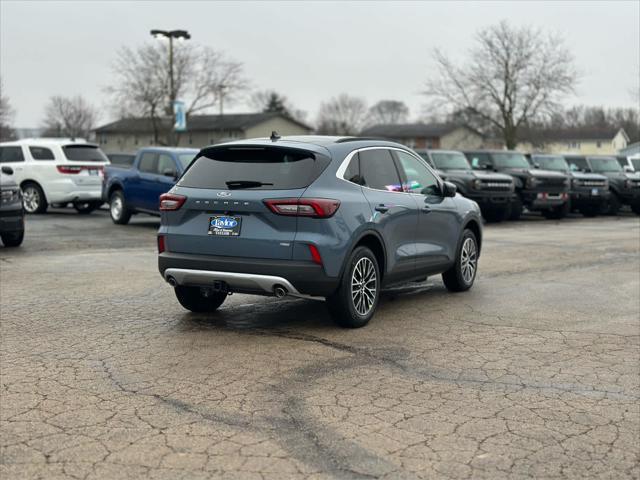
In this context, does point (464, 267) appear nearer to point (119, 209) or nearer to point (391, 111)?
point (119, 209)

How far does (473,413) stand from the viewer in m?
5.18

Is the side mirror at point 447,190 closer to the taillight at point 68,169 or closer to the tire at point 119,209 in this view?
the tire at point 119,209

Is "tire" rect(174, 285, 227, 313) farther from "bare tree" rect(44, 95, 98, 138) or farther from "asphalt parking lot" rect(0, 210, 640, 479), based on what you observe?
"bare tree" rect(44, 95, 98, 138)

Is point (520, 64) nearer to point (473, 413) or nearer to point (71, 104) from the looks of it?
point (473, 413)

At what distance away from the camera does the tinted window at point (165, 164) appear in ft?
57.7

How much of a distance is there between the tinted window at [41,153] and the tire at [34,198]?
710mm

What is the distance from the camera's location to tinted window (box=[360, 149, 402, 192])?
7965 millimetres

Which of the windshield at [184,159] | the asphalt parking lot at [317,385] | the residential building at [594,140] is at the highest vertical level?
the residential building at [594,140]

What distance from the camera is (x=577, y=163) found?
2716 centimetres

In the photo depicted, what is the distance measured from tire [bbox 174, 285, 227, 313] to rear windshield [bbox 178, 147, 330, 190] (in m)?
1.08

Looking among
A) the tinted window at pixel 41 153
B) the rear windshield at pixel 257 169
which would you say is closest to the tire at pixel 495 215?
the tinted window at pixel 41 153

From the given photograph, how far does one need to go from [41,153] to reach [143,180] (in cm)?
432

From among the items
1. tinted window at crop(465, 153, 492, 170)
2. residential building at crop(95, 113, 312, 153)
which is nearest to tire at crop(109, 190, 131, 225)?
tinted window at crop(465, 153, 492, 170)

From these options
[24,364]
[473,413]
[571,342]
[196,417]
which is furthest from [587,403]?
[24,364]
